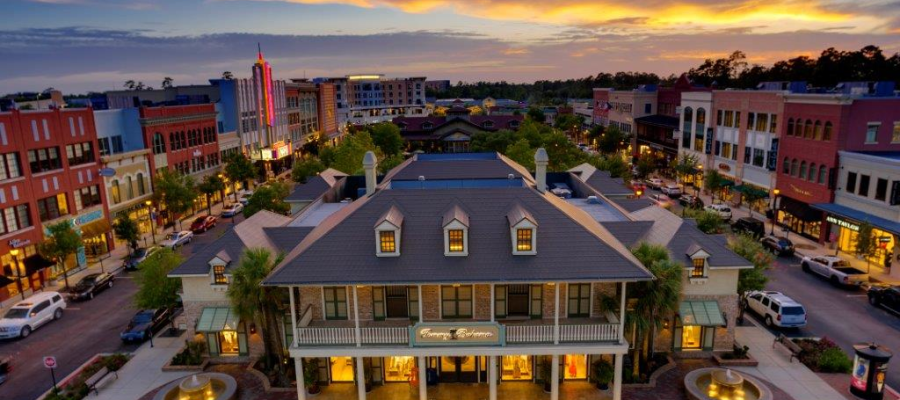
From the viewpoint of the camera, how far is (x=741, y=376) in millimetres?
24828

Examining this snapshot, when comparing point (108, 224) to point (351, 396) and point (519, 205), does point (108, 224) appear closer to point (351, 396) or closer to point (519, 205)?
point (351, 396)

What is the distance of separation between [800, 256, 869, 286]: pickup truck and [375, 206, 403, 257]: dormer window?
115 feet

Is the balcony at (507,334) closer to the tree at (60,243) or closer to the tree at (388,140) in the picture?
the tree at (60,243)

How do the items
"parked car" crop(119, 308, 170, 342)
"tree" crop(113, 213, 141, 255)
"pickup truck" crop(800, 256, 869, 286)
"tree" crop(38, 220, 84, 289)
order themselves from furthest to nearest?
"tree" crop(113, 213, 141, 255) < "tree" crop(38, 220, 84, 289) < "pickup truck" crop(800, 256, 869, 286) < "parked car" crop(119, 308, 170, 342)

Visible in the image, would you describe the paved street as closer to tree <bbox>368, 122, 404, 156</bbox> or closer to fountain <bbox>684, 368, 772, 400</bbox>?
fountain <bbox>684, 368, 772, 400</bbox>

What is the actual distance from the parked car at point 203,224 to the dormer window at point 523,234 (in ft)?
152

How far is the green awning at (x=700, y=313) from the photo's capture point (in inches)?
1071

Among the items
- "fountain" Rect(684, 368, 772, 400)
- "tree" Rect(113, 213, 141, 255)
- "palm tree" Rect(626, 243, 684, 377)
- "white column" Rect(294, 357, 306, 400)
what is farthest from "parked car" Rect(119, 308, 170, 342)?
"fountain" Rect(684, 368, 772, 400)

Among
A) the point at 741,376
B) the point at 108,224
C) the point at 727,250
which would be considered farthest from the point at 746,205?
the point at 108,224

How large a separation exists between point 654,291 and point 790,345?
1133 centimetres

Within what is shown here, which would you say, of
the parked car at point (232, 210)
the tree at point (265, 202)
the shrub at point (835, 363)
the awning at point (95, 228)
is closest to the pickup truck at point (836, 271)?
the shrub at point (835, 363)

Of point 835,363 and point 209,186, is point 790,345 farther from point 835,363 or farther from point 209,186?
point 209,186

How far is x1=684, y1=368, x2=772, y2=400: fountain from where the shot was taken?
23.9 meters

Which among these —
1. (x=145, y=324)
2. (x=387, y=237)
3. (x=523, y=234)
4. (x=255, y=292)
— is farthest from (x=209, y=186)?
(x=523, y=234)
